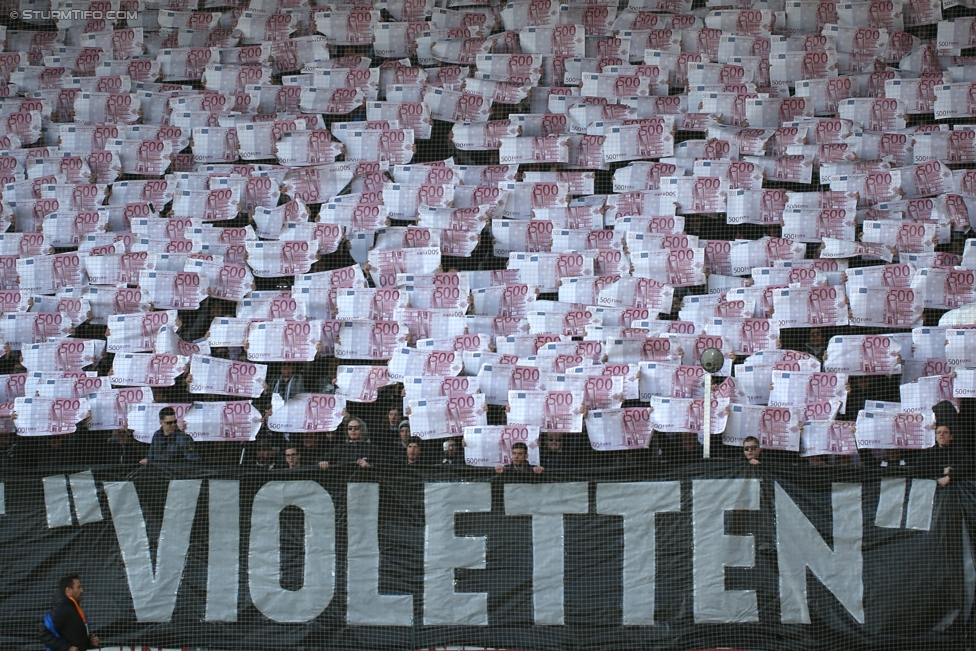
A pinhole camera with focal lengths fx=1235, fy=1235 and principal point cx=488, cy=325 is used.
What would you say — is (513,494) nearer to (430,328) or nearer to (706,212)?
(430,328)

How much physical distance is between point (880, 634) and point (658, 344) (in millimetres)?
3306

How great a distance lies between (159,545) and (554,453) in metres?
3.32

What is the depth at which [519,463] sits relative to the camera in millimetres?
10219

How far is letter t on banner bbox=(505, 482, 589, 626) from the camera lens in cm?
954

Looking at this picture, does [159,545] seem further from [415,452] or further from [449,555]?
[449,555]

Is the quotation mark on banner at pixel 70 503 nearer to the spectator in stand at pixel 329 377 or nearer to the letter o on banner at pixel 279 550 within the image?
the letter o on banner at pixel 279 550

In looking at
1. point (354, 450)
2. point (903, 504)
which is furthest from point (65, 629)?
point (903, 504)

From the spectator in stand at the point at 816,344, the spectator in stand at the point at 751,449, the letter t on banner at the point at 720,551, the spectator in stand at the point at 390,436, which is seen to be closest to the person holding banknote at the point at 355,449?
the spectator in stand at the point at 390,436

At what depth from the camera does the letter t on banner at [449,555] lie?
962 cm

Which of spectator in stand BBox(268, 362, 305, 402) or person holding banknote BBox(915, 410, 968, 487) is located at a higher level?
spectator in stand BBox(268, 362, 305, 402)

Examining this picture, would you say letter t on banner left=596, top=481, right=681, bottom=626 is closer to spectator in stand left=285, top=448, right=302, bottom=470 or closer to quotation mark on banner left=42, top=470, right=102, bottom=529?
spectator in stand left=285, top=448, right=302, bottom=470

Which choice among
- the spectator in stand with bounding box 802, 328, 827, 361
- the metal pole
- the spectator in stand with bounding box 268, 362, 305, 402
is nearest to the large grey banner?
the metal pole

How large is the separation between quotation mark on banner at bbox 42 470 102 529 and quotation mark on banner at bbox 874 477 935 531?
6108 mm

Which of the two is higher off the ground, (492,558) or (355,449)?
(355,449)
